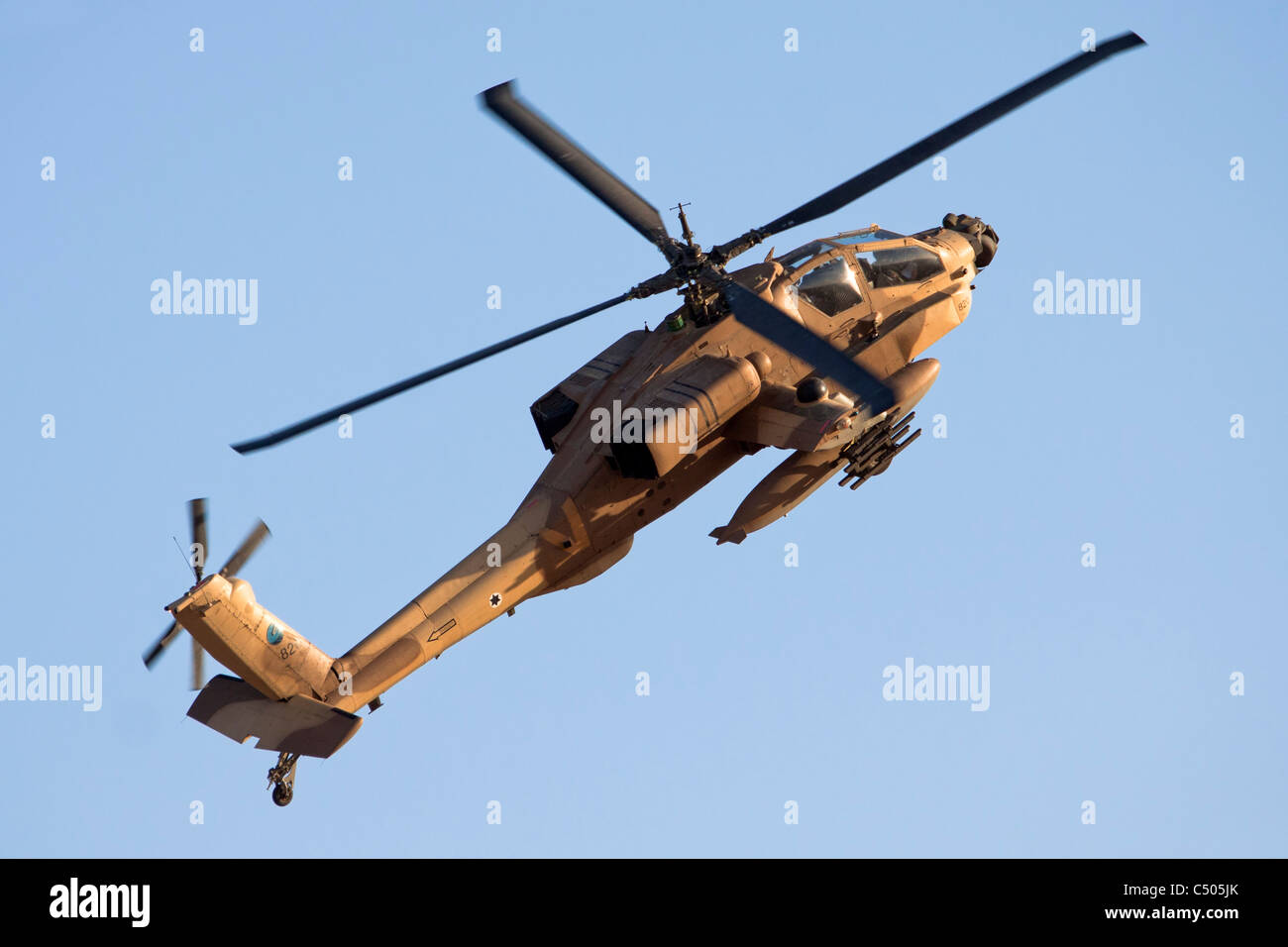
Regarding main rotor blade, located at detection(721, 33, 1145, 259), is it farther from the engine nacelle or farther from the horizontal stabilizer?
the horizontal stabilizer

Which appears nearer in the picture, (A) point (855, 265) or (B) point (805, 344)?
(B) point (805, 344)

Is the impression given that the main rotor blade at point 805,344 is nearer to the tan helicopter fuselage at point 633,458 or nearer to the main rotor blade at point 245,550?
the tan helicopter fuselage at point 633,458

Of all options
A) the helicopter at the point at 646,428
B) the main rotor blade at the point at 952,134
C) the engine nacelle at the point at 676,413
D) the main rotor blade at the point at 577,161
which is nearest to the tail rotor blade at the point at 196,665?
the helicopter at the point at 646,428

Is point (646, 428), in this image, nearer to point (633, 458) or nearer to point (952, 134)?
point (633, 458)

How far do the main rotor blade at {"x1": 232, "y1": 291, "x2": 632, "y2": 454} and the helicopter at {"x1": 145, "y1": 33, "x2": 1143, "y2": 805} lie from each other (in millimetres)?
24

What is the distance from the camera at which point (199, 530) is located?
31.5m

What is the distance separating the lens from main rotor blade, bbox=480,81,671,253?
111ft

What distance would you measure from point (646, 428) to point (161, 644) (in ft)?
27.6

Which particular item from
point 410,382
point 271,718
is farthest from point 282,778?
point 410,382

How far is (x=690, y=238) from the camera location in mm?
34531

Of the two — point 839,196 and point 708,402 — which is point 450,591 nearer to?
point 708,402

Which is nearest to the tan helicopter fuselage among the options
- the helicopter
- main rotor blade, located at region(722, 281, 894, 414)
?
the helicopter
